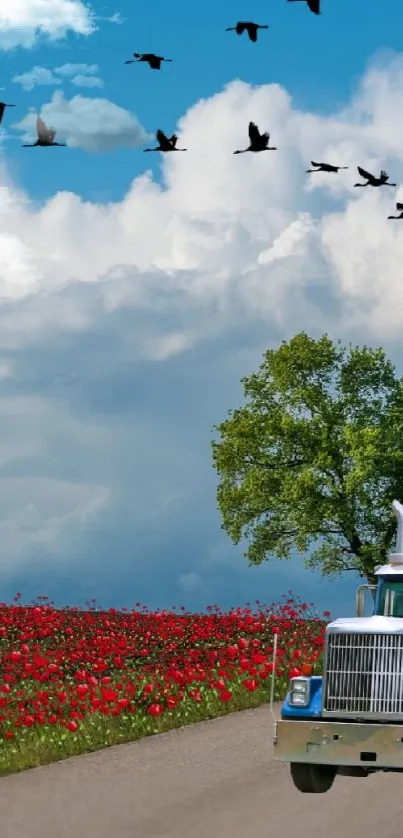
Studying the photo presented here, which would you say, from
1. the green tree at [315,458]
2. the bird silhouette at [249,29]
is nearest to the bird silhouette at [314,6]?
the bird silhouette at [249,29]

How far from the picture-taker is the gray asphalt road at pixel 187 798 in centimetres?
1130

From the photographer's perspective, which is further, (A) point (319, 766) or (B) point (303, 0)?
(B) point (303, 0)

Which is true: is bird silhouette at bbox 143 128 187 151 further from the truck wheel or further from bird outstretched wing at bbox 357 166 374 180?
the truck wheel

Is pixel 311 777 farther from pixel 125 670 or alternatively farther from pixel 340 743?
pixel 125 670

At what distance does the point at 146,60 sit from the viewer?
758 inches

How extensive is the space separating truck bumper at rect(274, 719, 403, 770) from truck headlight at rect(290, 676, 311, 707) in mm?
224

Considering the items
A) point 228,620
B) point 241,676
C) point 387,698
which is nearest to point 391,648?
point 387,698

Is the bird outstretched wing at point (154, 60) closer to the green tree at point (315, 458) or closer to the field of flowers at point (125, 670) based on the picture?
the field of flowers at point (125, 670)

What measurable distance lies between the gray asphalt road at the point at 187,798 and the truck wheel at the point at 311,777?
107 millimetres

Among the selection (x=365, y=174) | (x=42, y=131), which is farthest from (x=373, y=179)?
(x=42, y=131)

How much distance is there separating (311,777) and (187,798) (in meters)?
1.31

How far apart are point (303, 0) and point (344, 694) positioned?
860 centimetres

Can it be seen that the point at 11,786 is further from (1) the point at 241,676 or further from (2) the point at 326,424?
(2) the point at 326,424

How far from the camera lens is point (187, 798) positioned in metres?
12.6
